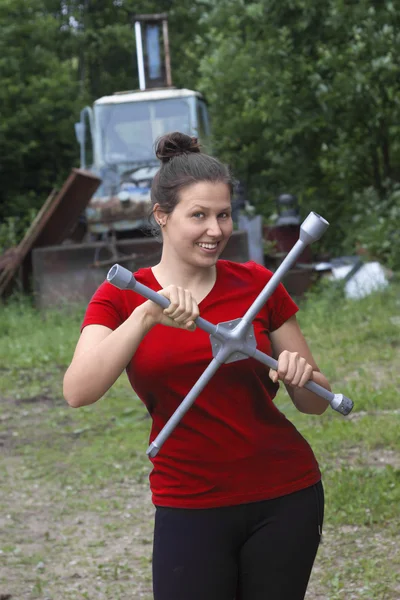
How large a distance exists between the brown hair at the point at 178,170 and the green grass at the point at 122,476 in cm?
239

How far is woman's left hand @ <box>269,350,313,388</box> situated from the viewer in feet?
7.50

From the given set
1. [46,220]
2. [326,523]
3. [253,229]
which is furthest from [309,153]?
Answer: [326,523]

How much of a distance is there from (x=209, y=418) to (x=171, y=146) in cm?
69

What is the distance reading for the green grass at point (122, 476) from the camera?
482cm

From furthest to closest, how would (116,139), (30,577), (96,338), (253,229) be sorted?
(116,139) < (253,229) < (30,577) < (96,338)

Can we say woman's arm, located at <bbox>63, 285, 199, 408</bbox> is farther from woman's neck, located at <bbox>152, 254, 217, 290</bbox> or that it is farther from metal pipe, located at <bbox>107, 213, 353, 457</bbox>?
woman's neck, located at <bbox>152, 254, 217, 290</bbox>

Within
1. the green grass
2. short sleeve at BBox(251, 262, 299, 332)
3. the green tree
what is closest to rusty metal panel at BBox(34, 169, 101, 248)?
the green grass

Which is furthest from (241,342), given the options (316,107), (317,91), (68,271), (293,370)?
(316,107)

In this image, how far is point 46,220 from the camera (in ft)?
42.5

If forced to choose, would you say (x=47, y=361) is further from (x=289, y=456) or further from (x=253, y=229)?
(x=289, y=456)

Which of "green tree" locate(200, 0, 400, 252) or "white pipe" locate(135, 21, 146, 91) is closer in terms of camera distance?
"green tree" locate(200, 0, 400, 252)

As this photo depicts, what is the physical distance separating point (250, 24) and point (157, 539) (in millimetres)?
12699

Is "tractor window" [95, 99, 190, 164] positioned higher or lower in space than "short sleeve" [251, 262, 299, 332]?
lower

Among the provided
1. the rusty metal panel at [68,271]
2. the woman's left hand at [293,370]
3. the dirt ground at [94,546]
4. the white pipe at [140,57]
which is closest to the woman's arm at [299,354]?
the woman's left hand at [293,370]
